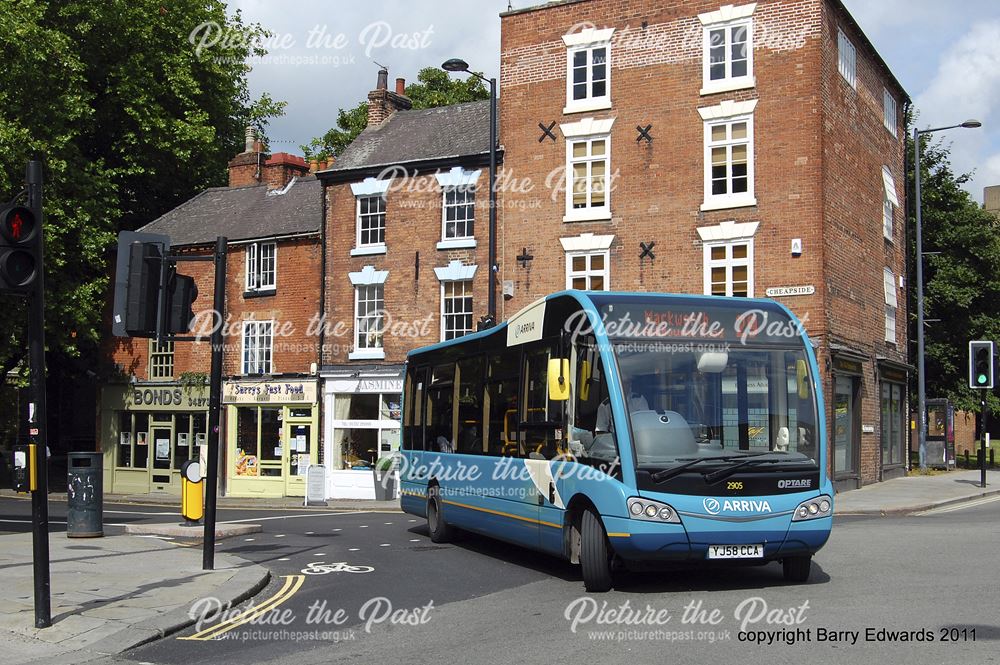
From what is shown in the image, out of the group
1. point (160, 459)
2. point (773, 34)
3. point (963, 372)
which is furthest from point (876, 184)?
point (160, 459)

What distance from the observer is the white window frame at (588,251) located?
2741 cm

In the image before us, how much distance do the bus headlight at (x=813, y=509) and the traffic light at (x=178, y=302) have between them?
675 cm

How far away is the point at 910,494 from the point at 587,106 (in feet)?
41.2

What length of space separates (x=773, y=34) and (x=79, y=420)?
29751 millimetres

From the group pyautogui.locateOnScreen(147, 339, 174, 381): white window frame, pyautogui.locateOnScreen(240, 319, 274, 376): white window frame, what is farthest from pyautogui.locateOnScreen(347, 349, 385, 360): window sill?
pyautogui.locateOnScreen(147, 339, 174, 381): white window frame

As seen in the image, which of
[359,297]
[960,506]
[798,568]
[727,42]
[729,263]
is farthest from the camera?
[359,297]

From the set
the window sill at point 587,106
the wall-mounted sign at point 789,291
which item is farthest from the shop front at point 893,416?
the window sill at point 587,106

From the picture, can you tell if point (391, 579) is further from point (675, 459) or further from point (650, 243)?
point (650, 243)

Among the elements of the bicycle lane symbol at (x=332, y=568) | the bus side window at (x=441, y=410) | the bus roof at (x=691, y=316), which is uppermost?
the bus roof at (x=691, y=316)

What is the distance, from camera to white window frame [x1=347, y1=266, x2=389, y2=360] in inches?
1218

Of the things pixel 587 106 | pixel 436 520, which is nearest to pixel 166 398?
pixel 587 106

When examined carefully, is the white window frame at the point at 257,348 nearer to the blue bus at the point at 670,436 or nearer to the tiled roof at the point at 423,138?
the tiled roof at the point at 423,138

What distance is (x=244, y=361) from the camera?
3359 cm

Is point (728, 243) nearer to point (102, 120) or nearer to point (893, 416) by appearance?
point (893, 416)
